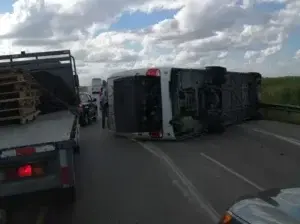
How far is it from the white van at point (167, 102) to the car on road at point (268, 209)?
11608mm

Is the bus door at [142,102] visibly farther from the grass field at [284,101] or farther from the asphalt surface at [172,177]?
the grass field at [284,101]

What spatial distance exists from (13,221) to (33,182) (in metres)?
0.99

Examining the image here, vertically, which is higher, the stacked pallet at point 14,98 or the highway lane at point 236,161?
the stacked pallet at point 14,98

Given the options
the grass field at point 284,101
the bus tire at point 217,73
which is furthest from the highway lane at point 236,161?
the grass field at point 284,101

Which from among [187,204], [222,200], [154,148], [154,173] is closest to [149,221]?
[187,204]

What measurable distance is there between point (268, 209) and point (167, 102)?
1207 centimetres

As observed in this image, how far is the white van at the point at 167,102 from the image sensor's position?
15.4 meters

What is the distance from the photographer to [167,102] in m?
15.3

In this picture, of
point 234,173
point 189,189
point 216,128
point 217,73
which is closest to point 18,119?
point 189,189

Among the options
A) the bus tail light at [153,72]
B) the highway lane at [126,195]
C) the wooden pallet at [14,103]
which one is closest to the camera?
the highway lane at [126,195]

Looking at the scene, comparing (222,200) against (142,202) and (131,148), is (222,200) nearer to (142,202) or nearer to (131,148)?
(142,202)

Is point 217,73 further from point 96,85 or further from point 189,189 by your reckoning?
point 96,85

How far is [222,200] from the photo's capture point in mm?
7500

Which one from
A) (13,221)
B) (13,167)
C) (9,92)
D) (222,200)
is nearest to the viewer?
(13,167)
